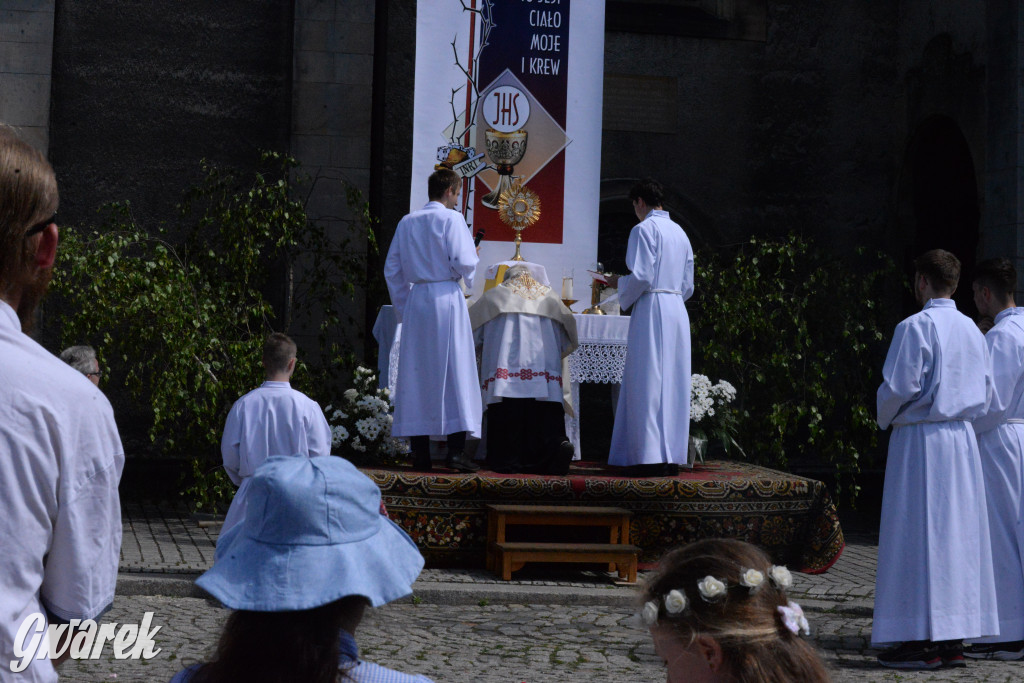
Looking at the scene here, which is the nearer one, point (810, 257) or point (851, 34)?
point (810, 257)

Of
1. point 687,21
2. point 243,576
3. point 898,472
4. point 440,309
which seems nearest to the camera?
point 243,576

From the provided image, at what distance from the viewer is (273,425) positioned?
574cm

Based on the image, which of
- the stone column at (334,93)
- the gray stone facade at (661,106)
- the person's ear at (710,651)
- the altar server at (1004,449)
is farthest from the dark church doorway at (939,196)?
the person's ear at (710,651)

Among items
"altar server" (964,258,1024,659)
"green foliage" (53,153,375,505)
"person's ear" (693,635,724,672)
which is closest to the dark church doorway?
"green foliage" (53,153,375,505)

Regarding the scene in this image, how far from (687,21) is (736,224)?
2106 mm

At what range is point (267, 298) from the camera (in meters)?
11.3

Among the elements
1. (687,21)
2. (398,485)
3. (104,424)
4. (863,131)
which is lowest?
(398,485)

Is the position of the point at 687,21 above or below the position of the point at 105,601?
above

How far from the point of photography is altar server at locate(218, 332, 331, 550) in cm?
573

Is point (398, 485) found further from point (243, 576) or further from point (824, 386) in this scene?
point (243, 576)

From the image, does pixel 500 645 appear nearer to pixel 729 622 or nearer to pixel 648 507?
pixel 648 507

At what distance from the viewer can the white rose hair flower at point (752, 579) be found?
1908 millimetres

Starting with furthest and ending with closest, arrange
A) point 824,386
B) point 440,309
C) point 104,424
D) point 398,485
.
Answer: point 824,386
point 440,309
point 398,485
point 104,424

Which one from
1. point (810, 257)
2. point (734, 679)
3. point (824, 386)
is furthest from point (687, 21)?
point (734, 679)
